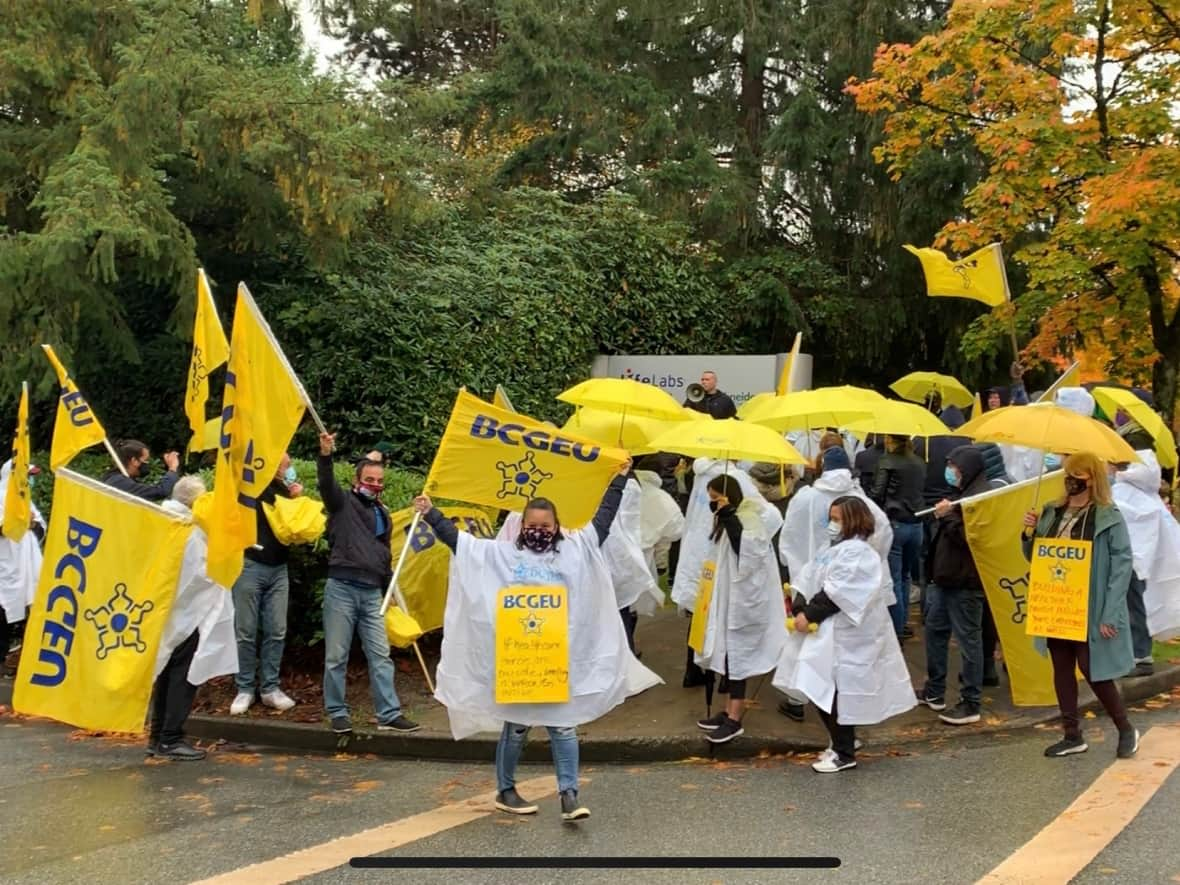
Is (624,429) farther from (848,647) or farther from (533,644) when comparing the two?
(533,644)

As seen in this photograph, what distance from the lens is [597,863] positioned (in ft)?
17.6

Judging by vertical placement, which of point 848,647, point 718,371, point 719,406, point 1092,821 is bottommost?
point 1092,821

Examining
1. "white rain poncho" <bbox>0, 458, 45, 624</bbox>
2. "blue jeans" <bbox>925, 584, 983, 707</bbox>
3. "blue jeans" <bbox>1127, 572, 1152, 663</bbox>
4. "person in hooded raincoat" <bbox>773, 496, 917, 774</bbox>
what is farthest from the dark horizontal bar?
"white rain poncho" <bbox>0, 458, 45, 624</bbox>

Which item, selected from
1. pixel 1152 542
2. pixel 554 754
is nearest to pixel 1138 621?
pixel 1152 542

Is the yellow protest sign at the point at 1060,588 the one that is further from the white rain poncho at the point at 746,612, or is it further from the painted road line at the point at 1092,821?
the white rain poncho at the point at 746,612

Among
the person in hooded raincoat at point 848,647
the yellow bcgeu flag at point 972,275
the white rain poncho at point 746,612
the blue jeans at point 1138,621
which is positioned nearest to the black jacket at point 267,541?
the white rain poncho at point 746,612

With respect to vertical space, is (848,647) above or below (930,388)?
below

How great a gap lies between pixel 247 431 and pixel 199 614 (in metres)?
1.26

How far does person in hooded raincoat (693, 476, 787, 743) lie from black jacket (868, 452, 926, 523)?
7.04 feet

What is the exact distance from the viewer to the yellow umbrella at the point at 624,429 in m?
9.58

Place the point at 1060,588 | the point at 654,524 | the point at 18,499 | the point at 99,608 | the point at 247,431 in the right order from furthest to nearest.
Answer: the point at 18,499 < the point at 654,524 < the point at 99,608 < the point at 247,431 < the point at 1060,588

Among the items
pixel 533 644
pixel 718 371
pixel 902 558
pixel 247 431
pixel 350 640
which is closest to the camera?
pixel 533 644

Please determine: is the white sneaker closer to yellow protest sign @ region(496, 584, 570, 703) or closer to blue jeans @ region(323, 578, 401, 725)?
blue jeans @ region(323, 578, 401, 725)

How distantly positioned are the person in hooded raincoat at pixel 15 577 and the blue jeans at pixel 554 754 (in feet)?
19.0
